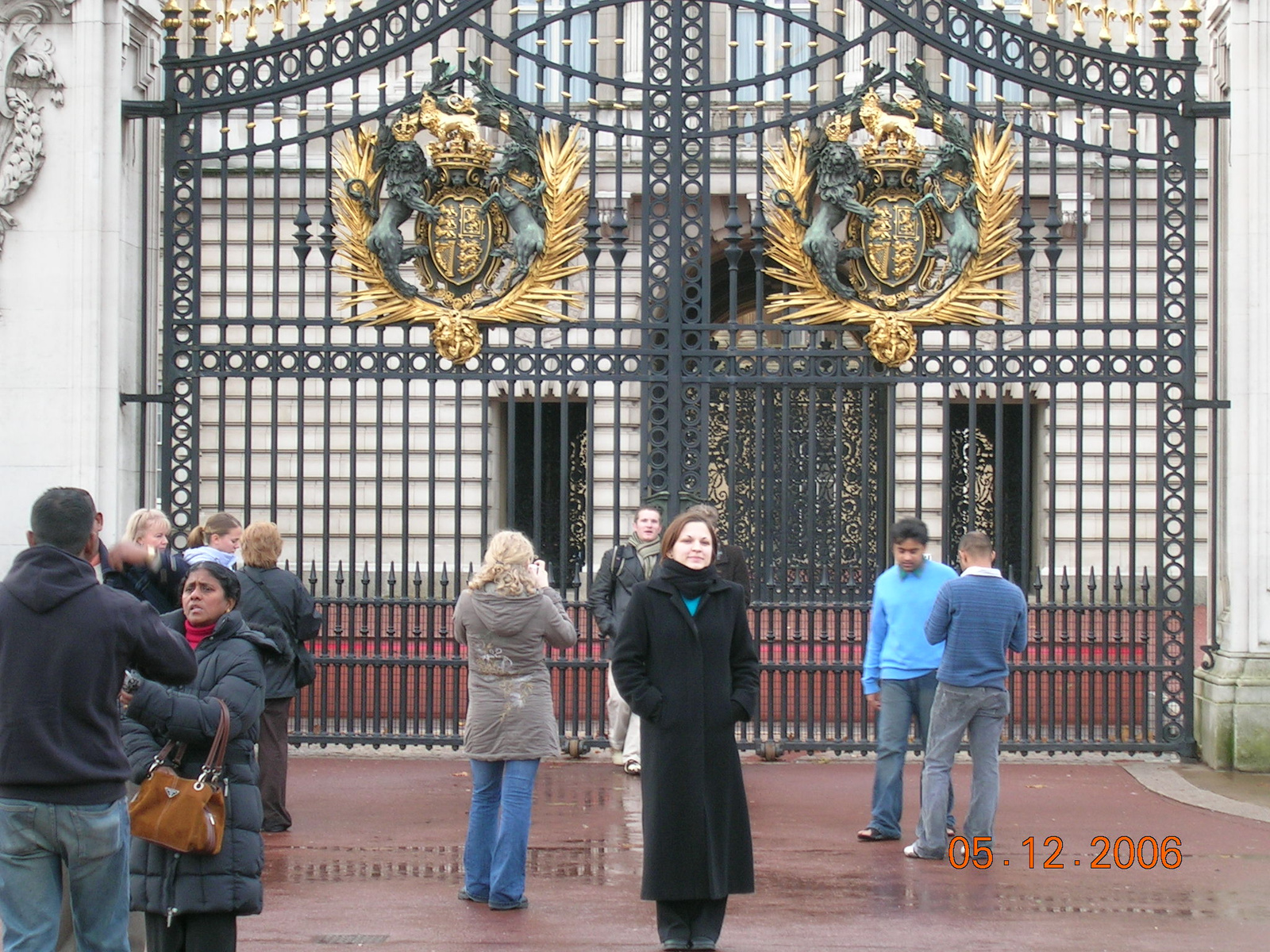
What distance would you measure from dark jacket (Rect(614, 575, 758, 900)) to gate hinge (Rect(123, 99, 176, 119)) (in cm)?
603

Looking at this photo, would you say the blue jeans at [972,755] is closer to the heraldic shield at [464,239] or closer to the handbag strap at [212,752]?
the handbag strap at [212,752]

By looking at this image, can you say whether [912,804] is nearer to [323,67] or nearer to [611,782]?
[611,782]

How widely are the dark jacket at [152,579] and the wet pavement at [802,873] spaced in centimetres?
142

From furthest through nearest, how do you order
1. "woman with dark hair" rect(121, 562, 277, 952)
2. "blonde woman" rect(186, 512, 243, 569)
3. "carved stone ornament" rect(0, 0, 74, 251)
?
1. "carved stone ornament" rect(0, 0, 74, 251)
2. "blonde woman" rect(186, 512, 243, 569)
3. "woman with dark hair" rect(121, 562, 277, 952)

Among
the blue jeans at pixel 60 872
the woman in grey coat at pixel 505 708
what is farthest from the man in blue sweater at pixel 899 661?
the blue jeans at pixel 60 872

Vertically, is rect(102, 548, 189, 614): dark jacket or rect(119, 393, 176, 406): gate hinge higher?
rect(119, 393, 176, 406): gate hinge

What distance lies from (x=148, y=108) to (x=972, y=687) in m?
6.59

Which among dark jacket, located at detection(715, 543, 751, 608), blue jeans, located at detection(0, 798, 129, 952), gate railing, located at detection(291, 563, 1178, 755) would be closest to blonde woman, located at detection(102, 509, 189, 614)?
blue jeans, located at detection(0, 798, 129, 952)

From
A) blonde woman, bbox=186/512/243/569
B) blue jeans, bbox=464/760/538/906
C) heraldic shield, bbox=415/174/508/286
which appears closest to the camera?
blue jeans, bbox=464/760/538/906

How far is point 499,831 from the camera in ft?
23.8

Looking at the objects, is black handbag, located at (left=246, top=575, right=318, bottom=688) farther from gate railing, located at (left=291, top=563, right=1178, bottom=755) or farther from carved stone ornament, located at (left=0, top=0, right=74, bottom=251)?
carved stone ornament, located at (left=0, top=0, right=74, bottom=251)

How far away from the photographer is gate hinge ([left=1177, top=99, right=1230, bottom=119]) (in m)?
10.7
